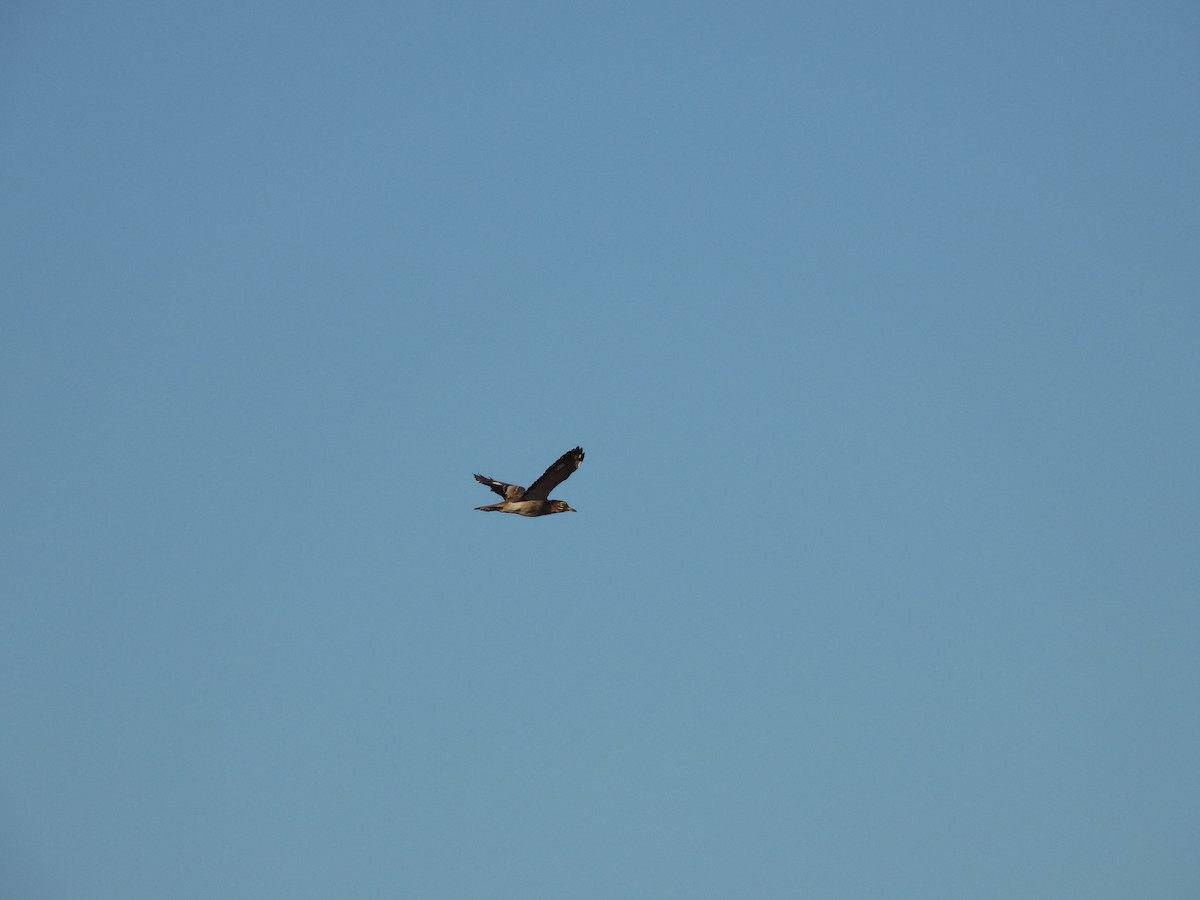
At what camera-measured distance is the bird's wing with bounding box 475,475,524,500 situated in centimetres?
6406

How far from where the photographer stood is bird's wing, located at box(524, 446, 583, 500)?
62031mm

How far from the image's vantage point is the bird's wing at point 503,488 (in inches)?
2522

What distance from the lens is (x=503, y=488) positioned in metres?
65.2

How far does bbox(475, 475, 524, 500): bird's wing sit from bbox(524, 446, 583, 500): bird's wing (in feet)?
0.96

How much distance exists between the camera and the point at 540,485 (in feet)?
208

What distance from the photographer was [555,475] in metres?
62.8

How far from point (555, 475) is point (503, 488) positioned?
9.79 ft

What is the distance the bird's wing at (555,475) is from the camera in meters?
62.0

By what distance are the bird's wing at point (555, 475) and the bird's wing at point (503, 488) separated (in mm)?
292
